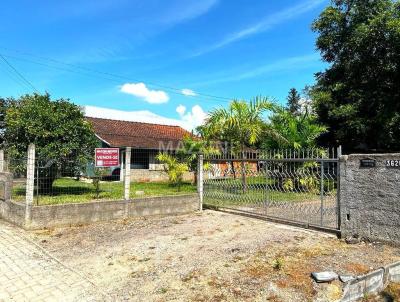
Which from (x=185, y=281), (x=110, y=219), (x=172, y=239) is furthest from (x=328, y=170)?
(x=110, y=219)

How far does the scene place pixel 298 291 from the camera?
16.1ft

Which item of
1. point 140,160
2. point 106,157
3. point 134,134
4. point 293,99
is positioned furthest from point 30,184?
point 293,99

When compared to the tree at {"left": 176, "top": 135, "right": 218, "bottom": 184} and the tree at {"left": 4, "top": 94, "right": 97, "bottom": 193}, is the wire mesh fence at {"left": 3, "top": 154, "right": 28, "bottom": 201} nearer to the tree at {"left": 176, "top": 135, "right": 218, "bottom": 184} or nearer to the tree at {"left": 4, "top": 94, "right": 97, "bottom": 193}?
the tree at {"left": 4, "top": 94, "right": 97, "bottom": 193}

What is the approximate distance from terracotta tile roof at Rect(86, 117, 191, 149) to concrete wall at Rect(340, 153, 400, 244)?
1621 cm

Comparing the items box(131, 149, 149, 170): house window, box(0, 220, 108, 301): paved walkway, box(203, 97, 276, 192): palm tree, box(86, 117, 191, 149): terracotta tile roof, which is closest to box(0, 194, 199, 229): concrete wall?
box(0, 220, 108, 301): paved walkway

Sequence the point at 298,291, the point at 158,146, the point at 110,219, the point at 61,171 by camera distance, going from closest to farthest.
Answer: the point at 298,291, the point at 110,219, the point at 61,171, the point at 158,146

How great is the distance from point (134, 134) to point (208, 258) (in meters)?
20.5

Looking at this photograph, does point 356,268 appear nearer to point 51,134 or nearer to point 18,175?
point 18,175

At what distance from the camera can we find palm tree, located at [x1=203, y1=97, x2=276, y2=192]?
14.5 metres

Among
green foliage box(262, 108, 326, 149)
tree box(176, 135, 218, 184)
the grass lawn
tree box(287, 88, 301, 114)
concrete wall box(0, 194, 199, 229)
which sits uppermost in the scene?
tree box(287, 88, 301, 114)

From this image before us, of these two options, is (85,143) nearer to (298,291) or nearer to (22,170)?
(22,170)

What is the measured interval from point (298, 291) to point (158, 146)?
20.4 metres

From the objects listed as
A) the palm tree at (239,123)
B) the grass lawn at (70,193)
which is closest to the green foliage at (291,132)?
the palm tree at (239,123)

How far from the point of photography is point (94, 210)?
9492 millimetres
